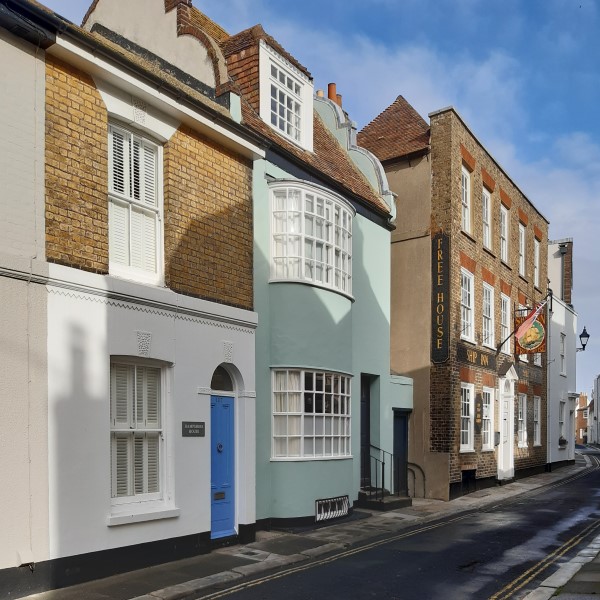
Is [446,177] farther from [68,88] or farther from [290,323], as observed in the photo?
[68,88]

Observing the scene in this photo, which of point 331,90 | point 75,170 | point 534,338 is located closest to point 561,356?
point 534,338

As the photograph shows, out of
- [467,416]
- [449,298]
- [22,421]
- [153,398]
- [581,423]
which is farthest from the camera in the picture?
[581,423]

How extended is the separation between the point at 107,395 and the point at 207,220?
3505 millimetres

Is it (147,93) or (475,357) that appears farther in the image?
(475,357)

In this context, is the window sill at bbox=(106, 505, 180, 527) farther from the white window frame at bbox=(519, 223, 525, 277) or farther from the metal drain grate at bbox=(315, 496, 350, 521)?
the white window frame at bbox=(519, 223, 525, 277)

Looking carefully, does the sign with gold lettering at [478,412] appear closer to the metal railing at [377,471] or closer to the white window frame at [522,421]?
the metal railing at [377,471]

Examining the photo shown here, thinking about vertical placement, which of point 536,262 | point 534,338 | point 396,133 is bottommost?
point 534,338

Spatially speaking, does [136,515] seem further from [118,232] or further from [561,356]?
[561,356]

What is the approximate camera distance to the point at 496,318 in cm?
2306

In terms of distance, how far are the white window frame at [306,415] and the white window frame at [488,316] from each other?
9.21 meters

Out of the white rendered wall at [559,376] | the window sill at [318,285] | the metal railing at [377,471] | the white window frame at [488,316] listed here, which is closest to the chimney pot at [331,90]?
the white window frame at [488,316]

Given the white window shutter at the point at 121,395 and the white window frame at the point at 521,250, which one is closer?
the white window shutter at the point at 121,395

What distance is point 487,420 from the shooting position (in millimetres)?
21781

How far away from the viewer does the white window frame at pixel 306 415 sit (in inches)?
512
